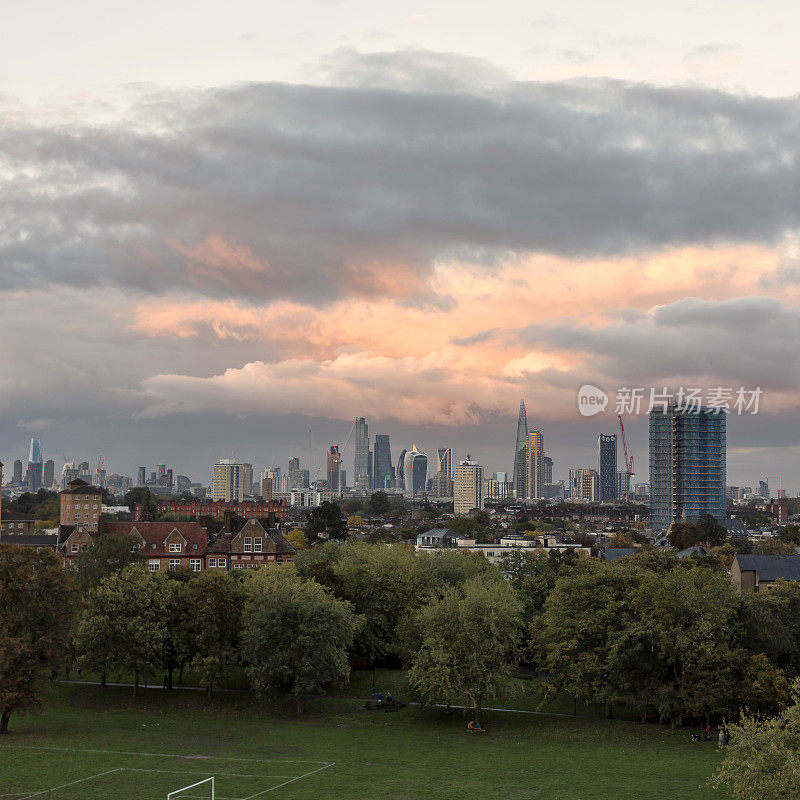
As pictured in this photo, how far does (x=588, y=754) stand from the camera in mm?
49781

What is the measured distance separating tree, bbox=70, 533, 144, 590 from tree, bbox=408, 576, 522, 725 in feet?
99.9

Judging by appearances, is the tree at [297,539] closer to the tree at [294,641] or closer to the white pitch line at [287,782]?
the tree at [294,641]

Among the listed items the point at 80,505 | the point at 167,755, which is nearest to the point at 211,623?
the point at 167,755

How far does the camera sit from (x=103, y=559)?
79.9 metres

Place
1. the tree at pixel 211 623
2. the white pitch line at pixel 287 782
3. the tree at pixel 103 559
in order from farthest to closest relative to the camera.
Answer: the tree at pixel 103 559 → the tree at pixel 211 623 → the white pitch line at pixel 287 782

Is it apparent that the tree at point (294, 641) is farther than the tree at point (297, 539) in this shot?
No

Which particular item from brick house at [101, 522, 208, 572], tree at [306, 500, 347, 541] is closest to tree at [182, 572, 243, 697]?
brick house at [101, 522, 208, 572]

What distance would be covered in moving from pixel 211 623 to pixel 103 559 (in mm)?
21188

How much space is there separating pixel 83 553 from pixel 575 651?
4644 cm

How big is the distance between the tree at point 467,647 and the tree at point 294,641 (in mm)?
5432

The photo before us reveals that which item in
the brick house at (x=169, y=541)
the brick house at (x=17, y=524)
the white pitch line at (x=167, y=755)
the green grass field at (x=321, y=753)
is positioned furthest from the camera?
the brick house at (x=17, y=524)

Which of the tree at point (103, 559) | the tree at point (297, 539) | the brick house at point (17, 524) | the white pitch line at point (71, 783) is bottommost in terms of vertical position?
the white pitch line at point (71, 783)

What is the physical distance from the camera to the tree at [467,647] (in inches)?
2237

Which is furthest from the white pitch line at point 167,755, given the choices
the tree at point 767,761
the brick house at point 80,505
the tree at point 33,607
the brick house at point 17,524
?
the brick house at point 17,524
